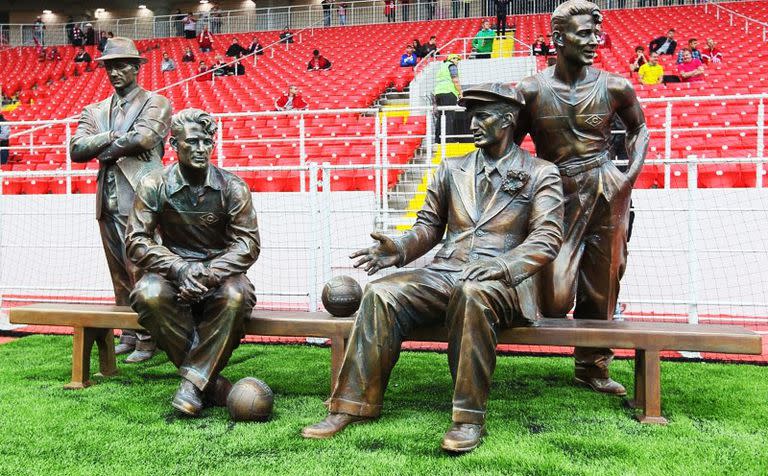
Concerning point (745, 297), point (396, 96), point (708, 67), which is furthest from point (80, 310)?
point (708, 67)

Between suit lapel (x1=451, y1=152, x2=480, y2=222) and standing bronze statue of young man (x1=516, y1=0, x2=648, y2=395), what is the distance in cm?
47

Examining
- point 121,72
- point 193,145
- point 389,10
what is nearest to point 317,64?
point 389,10

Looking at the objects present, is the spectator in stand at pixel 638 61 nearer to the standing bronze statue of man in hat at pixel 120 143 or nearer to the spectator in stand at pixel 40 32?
the standing bronze statue of man in hat at pixel 120 143

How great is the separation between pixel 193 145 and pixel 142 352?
206 centimetres

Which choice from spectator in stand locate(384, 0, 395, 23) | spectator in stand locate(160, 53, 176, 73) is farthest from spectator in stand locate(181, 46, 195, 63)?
spectator in stand locate(384, 0, 395, 23)

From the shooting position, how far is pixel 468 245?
12.8ft

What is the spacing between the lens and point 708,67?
14.7m

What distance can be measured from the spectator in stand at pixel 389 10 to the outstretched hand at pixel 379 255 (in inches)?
891

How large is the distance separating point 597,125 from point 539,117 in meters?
0.32

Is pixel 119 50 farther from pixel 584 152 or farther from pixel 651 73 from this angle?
pixel 651 73

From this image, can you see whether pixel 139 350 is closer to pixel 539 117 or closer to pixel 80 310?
pixel 80 310

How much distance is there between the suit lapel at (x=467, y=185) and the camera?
3.96 metres

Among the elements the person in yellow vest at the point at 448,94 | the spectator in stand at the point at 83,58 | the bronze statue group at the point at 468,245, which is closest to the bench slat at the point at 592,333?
the bronze statue group at the point at 468,245

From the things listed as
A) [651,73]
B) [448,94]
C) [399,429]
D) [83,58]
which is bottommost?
[399,429]
